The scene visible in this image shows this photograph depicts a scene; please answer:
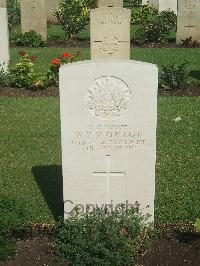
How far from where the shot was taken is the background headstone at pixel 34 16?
1752cm

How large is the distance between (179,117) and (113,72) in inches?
189

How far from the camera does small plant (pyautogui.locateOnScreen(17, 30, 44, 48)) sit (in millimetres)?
17266

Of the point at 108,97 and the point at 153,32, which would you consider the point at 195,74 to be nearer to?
the point at 153,32

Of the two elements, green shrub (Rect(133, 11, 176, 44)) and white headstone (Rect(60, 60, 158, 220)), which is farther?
green shrub (Rect(133, 11, 176, 44))

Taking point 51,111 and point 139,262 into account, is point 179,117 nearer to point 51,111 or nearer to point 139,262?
point 51,111

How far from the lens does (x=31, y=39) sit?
682 inches

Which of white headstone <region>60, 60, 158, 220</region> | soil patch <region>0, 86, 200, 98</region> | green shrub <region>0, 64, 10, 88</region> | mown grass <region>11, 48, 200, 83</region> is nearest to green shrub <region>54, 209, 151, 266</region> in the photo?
white headstone <region>60, 60, 158, 220</region>

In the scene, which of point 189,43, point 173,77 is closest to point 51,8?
point 189,43

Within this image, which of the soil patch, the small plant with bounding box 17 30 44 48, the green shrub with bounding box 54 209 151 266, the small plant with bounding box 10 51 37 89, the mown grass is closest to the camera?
the green shrub with bounding box 54 209 151 266

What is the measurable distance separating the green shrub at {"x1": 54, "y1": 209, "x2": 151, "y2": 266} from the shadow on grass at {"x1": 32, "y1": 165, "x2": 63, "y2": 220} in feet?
2.90

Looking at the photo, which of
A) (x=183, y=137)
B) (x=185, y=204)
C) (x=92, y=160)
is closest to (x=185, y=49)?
(x=183, y=137)

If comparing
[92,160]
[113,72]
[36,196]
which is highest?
[113,72]

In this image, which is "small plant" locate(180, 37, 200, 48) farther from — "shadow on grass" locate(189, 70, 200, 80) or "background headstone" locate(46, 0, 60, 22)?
"background headstone" locate(46, 0, 60, 22)

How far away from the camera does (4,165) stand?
7.21 m
